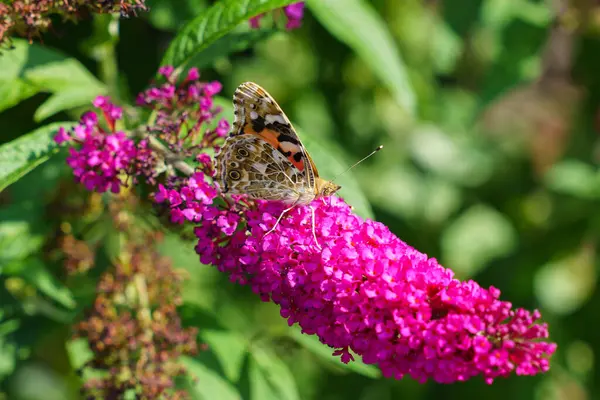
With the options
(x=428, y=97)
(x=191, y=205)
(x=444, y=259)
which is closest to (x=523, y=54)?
(x=428, y=97)

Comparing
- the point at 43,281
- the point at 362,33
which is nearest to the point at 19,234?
the point at 43,281

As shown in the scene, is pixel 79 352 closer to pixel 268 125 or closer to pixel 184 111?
pixel 184 111

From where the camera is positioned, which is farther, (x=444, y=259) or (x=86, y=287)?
(x=444, y=259)

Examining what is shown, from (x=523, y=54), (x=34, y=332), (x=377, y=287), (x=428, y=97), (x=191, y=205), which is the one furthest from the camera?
(x=428, y=97)

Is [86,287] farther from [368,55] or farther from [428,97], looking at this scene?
[428,97]

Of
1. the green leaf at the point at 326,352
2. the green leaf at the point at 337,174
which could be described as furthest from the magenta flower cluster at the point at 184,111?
the green leaf at the point at 326,352

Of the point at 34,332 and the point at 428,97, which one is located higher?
the point at 428,97

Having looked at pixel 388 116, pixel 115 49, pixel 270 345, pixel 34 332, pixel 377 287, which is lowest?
pixel 34 332

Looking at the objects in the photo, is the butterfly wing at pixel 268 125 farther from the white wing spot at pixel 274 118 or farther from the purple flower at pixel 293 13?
the purple flower at pixel 293 13
